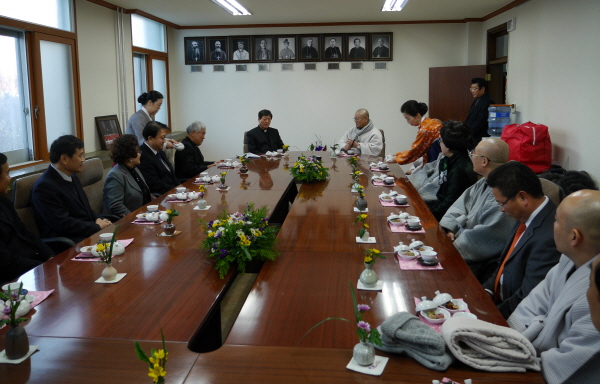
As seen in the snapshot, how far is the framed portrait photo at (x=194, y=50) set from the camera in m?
9.67

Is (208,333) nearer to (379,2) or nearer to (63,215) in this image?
(63,215)

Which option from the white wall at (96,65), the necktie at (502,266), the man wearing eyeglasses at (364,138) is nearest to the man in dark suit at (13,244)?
the necktie at (502,266)

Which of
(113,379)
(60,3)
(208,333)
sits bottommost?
(208,333)

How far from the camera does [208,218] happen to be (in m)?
3.51

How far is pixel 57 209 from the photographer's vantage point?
3535 millimetres

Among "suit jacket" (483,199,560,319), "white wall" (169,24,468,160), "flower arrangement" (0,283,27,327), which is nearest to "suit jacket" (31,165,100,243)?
"flower arrangement" (0,283,27,327)

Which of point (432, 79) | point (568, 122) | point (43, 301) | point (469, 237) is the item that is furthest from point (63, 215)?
point (432, 79)

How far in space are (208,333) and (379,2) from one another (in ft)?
20.2

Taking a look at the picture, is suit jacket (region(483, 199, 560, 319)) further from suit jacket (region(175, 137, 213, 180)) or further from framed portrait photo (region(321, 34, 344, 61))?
framed portrait photo (region(321, 34, 344, 61))

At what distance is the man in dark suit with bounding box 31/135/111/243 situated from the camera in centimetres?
352

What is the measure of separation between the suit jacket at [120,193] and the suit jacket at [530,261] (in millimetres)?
3000

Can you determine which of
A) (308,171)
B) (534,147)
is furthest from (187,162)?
(534,147)

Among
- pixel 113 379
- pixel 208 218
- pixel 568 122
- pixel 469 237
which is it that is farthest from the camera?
pixel 568 122

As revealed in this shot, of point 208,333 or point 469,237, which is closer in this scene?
point 208,333
